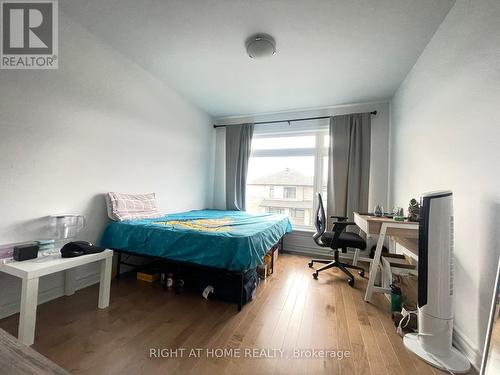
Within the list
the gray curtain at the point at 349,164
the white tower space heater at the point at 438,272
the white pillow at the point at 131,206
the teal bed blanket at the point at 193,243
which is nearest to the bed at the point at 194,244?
the teal bed blanket at the point at 193,243

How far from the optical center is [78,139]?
207 cm

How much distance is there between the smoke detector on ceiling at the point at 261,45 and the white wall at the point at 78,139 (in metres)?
1.50

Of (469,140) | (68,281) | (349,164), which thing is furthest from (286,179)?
(68,281)

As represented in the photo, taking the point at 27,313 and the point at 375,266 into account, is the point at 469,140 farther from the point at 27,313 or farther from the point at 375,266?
the point at 27,313

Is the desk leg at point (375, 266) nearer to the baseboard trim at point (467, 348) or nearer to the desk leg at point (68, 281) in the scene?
the baseboard trim at point (467, 348)

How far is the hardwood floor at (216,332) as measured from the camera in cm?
126

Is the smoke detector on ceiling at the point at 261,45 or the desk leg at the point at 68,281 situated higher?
the smoke detector on ceiling at the point at 261,45

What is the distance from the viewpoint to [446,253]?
A: 4.50ft

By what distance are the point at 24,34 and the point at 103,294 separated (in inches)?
90.1

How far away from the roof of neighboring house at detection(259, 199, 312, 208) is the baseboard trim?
253 centimetres

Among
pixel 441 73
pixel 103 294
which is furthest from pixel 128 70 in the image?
pixel 441 73

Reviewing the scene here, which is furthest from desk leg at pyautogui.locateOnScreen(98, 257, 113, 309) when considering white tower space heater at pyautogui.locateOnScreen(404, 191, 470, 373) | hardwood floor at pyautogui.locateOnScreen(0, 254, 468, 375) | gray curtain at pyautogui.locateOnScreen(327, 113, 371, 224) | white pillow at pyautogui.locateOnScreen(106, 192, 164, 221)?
gray curtain at pyautogui.locateOnScreen(327, 113, 371, 224)

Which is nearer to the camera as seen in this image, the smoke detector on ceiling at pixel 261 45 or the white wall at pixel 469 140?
the white wall at pixel 469 140

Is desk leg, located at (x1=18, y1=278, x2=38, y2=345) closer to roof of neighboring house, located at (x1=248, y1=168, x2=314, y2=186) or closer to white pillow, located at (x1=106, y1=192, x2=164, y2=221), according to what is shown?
white pillow, located at (x1=106, y1=192, x2=164, y2=221)
